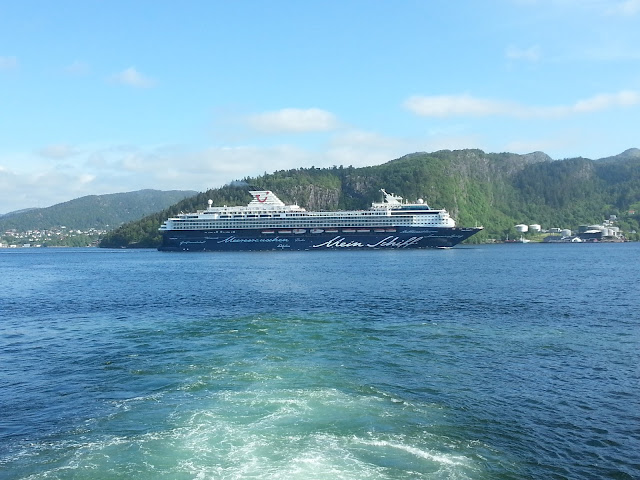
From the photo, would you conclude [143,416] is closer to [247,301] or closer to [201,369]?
[201,369]

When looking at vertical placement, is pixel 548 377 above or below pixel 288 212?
below

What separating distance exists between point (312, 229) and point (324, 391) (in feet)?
381

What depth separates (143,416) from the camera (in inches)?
639

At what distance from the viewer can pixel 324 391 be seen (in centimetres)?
1844

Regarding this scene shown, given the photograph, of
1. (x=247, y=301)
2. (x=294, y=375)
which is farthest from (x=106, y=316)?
(x=294, y=375)

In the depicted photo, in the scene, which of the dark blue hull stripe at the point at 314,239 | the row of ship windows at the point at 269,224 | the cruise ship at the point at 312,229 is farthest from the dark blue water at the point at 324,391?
the row of ship windows at the point at 269,224

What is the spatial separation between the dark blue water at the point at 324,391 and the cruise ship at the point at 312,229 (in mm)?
91431

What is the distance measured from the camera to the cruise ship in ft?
427

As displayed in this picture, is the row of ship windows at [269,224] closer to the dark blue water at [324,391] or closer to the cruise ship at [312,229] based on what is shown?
the cruise ship at [312,229]

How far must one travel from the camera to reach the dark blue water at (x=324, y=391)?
1316 centimetres

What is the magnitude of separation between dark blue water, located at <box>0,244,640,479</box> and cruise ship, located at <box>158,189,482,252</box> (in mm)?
91431

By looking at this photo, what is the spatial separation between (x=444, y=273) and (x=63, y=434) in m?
56.6

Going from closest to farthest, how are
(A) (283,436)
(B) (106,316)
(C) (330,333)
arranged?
(A) (283,436), (C) (330,333), (B) (106,316)

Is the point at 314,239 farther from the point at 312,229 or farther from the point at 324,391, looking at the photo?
the point at 324,391
